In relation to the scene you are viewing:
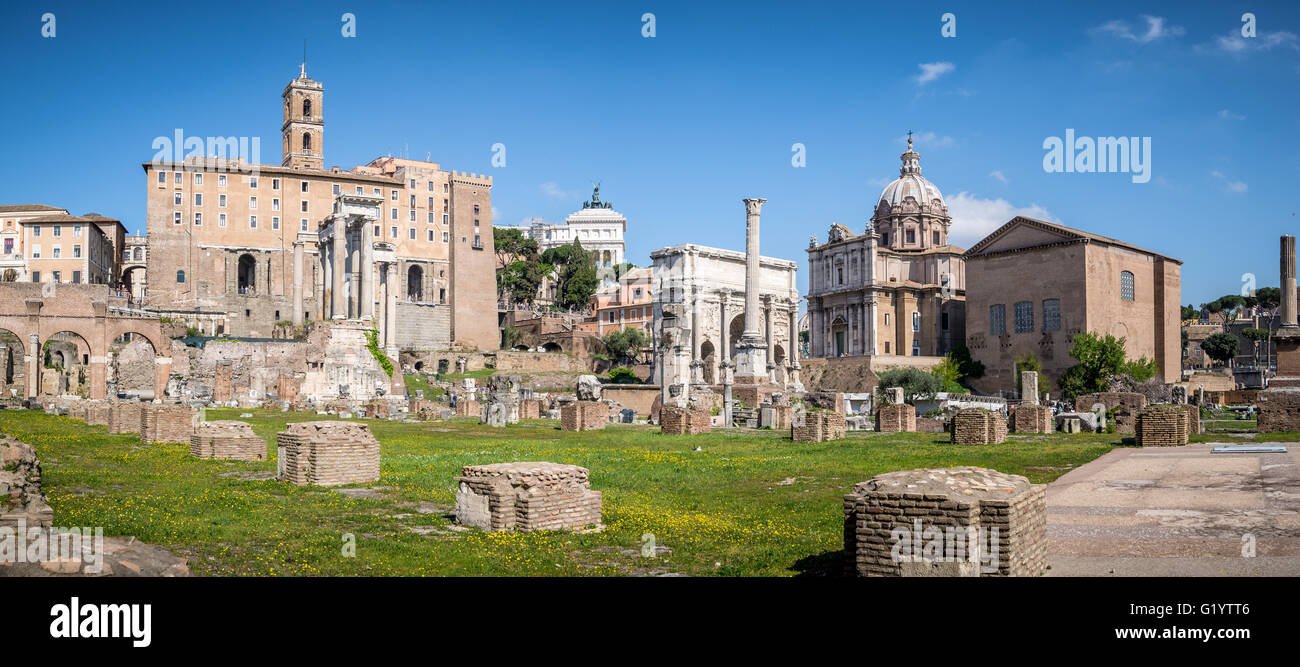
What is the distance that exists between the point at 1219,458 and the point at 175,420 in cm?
2116

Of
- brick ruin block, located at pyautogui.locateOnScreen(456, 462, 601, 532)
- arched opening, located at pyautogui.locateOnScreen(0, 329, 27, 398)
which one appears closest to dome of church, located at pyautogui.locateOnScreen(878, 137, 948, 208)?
arched opening, located at pyautogui.locateOnScreen(0, 329, 27, 398)

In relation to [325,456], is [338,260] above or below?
above

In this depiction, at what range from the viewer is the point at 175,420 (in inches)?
836

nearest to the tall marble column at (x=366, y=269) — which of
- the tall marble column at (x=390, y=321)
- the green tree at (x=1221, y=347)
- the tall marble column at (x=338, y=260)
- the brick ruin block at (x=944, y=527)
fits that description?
the tall marble column at (x=338, y=260)

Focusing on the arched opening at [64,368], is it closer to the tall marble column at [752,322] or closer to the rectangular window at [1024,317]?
the tall marble column at [752,322]

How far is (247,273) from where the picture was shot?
269ft

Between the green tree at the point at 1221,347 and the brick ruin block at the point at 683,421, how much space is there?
86967 millimetres

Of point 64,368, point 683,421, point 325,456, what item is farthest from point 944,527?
point 64,368

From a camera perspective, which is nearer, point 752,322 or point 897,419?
point 897,419

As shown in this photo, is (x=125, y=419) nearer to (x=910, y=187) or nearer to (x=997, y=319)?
(x=997, y=319)

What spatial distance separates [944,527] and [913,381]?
53.9m

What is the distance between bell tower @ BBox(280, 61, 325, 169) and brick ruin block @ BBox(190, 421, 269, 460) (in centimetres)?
7409
